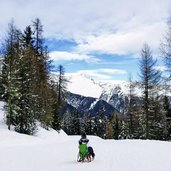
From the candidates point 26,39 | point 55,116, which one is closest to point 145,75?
point 55,116

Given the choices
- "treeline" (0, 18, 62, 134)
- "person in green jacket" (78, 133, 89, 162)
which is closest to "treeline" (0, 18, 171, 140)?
"treeline" (0, 18, 62, 134)

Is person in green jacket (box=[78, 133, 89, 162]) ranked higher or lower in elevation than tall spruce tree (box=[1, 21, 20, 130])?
lower

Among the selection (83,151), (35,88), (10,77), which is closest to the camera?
(83,151)

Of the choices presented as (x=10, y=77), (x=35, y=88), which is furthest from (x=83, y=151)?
(x=35, y=88)

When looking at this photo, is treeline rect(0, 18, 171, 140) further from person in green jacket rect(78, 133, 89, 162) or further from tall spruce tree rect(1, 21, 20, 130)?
person in green jacket rect(78, 133, 89, 162)

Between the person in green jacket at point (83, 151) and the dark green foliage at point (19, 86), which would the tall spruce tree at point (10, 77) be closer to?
the dark green foliage at point (19, 86)

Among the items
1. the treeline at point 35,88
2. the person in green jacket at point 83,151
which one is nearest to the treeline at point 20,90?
the treeline at point 35,88

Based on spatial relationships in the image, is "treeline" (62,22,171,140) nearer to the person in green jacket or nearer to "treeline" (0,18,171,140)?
"treeline" (0,18,171,140)

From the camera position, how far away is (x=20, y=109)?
131 feet

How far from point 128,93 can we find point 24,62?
2125 cm

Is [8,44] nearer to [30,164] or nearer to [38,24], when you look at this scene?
[38,24]

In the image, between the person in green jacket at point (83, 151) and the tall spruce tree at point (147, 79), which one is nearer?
the person in green jacket at point (83, 151)

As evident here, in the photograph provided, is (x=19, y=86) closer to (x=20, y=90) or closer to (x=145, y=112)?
(x=20, y=90)

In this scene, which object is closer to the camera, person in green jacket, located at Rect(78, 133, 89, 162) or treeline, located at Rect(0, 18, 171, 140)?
person in green jacket, located at Rect(78, 133, 89, 162)
